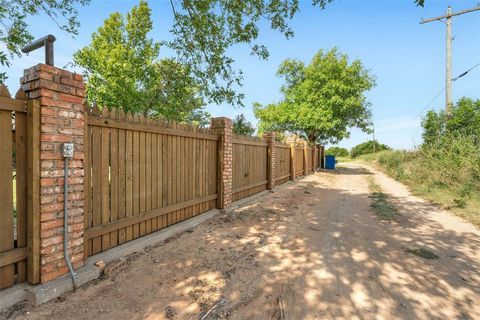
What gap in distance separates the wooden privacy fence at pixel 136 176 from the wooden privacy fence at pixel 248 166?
165 centimetres

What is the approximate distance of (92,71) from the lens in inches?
605

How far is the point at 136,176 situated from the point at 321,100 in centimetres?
1757

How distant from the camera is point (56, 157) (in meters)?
2.73

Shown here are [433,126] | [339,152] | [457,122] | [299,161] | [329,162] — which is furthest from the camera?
[339,152]

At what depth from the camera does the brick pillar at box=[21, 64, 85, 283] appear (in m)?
2.63

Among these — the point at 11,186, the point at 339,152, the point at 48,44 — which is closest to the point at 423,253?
the point at 11,186

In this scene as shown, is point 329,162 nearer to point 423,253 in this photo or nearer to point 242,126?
point 242,126

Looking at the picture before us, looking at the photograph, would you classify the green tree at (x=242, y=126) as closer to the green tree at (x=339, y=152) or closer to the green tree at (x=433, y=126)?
the green tree at (x=433, y=126)

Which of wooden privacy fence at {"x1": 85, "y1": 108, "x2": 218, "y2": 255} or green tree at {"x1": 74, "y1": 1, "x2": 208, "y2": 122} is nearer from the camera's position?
wooden privacy fence at {"x1": 85, "y1": 108, "x2": 218, "y2": 255}

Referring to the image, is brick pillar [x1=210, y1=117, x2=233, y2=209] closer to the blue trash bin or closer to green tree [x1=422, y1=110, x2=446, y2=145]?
green tree [x1=422, y1=110, x2=446, y2=145]

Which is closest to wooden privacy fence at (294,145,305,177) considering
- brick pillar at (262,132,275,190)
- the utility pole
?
brick pillar at (262,132,275,190)

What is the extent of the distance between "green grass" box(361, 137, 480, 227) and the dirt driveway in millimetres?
2021

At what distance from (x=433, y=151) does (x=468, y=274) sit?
10320 mm

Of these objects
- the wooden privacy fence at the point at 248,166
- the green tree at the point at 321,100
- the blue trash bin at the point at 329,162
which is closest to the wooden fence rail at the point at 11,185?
the wooden privacy fence at the point at 248,166
